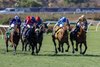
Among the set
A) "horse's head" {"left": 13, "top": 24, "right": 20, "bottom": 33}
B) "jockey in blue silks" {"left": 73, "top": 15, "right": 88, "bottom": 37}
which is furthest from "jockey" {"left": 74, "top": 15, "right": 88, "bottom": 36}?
"horse's head" {"left": 13, "top": 24, "right": 20, "bottom": 33}

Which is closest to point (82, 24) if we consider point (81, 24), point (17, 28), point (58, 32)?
point (81, 24)

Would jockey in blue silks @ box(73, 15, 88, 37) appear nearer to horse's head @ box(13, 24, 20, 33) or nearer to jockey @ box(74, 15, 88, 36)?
jockey @ box(74, 15, 88, 36)

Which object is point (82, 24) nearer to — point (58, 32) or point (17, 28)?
point (58, 32)

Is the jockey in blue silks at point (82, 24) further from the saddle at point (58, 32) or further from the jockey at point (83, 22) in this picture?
the saddle at point (58, 32)

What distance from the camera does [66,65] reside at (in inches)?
A: 645

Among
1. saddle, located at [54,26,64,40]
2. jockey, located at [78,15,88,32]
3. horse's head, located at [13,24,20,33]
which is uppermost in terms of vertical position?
jockey, located at [78,15,88,32]

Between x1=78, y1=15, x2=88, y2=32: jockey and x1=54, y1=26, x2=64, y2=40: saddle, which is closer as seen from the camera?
x1=78, y1=15, x2=88, y2=32: jockey

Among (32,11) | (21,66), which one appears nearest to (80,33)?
(21,66)

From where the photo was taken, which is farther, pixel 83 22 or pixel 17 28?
pixel 17 28

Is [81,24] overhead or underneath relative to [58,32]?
overhead

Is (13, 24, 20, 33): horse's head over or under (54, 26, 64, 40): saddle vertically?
over

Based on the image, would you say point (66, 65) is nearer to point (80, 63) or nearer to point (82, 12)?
point (80, 63)

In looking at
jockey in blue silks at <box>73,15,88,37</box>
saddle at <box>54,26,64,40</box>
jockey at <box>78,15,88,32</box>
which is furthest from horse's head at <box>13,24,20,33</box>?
jockey at <box>78,15,88,32</box>

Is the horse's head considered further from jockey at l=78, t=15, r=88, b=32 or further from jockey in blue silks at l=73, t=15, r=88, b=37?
jockey at l=78, t=15, r=88, b=32
